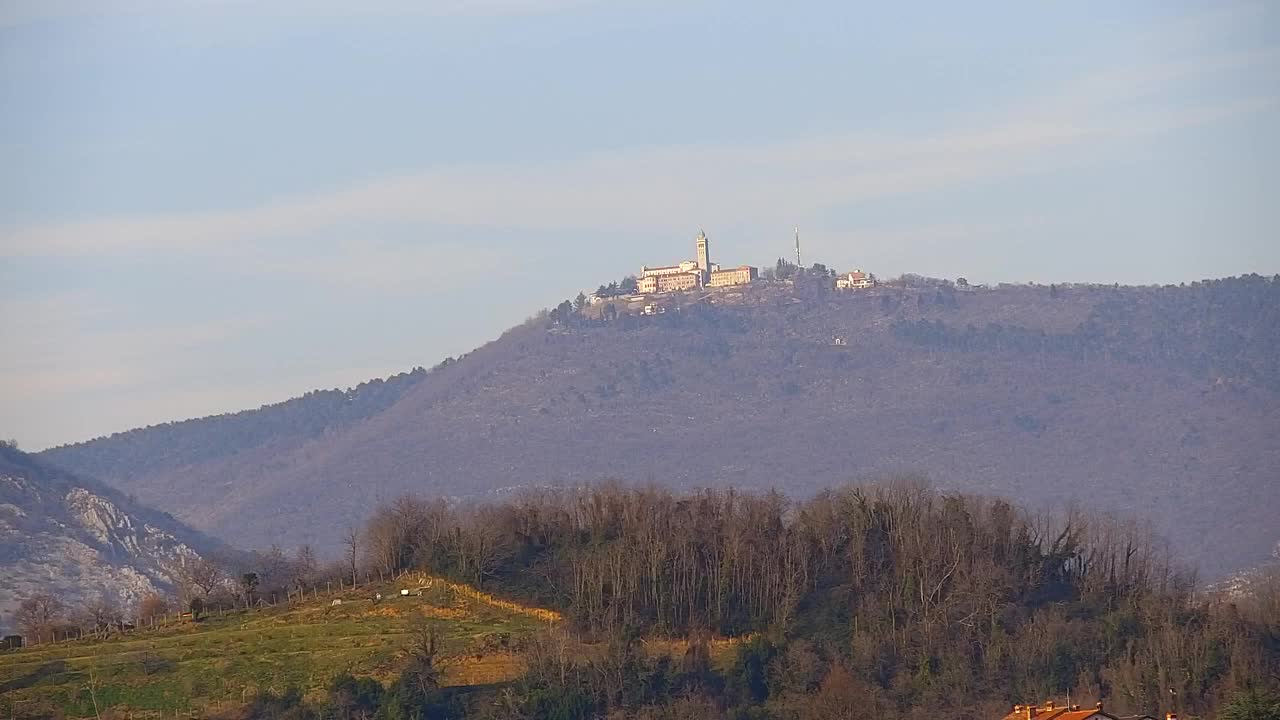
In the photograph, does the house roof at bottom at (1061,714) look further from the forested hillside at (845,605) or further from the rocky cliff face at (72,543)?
the rocky cliff face at (72,543)

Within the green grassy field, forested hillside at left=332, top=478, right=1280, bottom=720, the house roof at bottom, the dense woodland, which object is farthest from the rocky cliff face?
the house roof at bottom

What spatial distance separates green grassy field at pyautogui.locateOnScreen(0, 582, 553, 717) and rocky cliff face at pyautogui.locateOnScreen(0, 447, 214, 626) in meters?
57.0

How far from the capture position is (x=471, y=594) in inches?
3420

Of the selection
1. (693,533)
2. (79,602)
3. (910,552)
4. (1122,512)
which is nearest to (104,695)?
(693,533)

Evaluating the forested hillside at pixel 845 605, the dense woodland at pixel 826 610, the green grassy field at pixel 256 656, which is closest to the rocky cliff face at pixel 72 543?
the green grassy field at pixel 256 656

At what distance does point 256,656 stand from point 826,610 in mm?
19826

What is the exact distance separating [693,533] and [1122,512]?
383ft

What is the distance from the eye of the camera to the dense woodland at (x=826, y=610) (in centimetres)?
7538

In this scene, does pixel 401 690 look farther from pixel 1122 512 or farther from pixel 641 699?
pixel 1122 512

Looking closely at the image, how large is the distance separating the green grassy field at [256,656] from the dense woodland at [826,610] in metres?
1.49

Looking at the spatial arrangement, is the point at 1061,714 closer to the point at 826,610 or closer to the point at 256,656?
the point at 826,610

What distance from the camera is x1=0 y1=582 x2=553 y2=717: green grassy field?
76500 mm

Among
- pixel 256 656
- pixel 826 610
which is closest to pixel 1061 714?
pixel 826 610

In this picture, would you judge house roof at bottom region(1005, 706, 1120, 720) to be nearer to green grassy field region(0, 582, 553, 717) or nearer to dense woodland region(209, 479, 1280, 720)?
dense woodland region(209, 479, 1280, 720)
